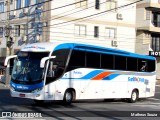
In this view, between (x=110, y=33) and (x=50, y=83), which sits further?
(x=110, y=33)

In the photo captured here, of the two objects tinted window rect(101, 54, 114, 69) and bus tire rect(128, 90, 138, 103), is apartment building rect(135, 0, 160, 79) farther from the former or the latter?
tinted window rect(101, 54, 114, 69)

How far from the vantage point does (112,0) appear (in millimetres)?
48000

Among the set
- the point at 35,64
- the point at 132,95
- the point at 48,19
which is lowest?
the point at 132,95

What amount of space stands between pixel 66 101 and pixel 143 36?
33.9 m

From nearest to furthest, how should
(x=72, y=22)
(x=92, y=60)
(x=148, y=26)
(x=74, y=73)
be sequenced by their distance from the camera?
1. (x=74, y=73)
2. (x=92, y=60)
3. (x=72, y=22)
4. (x=148, y=26)

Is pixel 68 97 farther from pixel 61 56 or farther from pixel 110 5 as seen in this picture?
pixel 110 5

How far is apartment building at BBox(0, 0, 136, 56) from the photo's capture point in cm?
4341

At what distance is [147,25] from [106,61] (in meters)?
29.6

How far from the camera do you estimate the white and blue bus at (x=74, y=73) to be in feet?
60.1

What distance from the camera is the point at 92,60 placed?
2100 centimetres

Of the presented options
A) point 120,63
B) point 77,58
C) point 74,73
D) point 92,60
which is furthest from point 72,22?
point 74,73

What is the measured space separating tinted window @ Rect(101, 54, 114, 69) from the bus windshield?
13.9 ft

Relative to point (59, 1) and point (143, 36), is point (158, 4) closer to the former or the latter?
point (143, 36)

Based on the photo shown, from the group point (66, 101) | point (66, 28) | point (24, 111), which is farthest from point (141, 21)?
point (24, 111)
